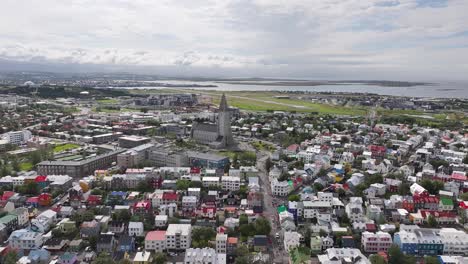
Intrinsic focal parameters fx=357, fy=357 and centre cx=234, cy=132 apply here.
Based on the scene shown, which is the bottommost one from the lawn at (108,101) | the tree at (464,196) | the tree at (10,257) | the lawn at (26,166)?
the lawn at (26,166)

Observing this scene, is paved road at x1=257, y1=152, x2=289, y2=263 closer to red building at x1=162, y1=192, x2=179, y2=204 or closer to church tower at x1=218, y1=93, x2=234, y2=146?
red building at x1=162, y1=192, x2=179, y2=204

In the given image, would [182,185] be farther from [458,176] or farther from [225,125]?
[458,176]

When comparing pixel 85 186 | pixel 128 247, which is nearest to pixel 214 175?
pixel 85 186

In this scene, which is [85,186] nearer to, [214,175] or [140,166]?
[140,166]

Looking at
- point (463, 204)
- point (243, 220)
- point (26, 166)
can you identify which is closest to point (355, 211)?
point (243, 220)

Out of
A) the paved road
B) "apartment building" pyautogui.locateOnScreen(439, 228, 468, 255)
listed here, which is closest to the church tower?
the paved road

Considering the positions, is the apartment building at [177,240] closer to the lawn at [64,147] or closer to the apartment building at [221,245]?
the apartment building at [221,245]

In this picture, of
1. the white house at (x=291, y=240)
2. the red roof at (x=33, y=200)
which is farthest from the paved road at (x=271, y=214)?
the red roof at (x=33, y=200)
